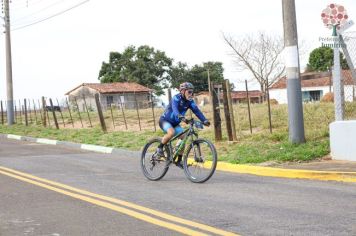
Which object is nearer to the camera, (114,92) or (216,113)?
(216,113)

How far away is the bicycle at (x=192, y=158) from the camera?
896cm

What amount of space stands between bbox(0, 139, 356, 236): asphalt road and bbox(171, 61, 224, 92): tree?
64.2m

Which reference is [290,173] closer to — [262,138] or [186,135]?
[186,135]

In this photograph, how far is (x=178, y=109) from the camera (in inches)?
360

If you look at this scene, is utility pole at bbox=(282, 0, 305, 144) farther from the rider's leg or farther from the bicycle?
the rider's leg

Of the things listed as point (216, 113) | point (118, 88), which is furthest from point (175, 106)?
point (118, 88)

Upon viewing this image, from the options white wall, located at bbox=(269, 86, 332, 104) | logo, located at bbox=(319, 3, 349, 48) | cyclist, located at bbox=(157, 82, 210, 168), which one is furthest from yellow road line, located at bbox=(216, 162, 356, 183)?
white wall, located at bbox=(269, 86, 332, 104)

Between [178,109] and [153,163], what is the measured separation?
4.20 ft

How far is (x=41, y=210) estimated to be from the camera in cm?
691

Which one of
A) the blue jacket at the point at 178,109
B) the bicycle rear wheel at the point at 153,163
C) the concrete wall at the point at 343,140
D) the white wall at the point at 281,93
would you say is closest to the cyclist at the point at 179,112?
the blue jacket at the point at 178,109

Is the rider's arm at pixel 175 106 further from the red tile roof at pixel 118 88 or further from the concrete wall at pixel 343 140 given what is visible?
the red tile roof at pixel 118 88

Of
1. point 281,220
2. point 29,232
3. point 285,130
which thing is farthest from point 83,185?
point 285,130

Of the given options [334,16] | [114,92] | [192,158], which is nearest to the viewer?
[192,158]

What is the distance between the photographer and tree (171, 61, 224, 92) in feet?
245
